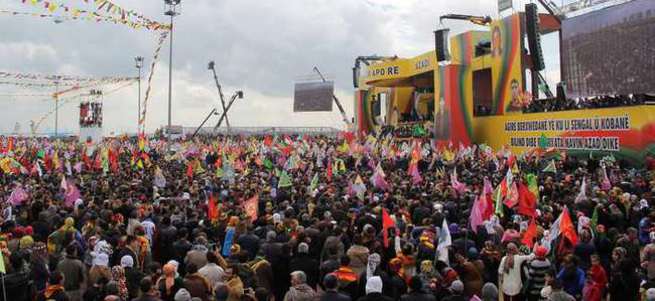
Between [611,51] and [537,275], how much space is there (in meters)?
26.7

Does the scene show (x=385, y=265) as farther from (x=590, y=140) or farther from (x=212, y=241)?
(x=590, y=140)

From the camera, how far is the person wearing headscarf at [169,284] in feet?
23.6

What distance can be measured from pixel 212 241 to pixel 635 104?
2228cm

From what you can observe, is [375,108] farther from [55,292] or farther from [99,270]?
[55,292]

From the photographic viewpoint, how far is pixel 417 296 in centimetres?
658

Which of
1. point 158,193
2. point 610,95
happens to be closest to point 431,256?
point 158,193

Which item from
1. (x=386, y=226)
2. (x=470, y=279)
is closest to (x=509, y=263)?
(x=470, y=279)

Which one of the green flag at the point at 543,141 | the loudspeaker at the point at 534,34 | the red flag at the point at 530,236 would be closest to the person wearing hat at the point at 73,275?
the red flag at the point at 530,236

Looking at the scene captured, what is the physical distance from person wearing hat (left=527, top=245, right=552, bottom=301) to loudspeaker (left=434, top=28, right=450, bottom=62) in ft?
108

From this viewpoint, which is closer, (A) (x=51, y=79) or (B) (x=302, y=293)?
(B) (x=302, y=293)

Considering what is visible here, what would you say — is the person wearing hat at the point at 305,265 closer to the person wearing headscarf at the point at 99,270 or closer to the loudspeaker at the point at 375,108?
the person wearing headscarf at the point at 99,270

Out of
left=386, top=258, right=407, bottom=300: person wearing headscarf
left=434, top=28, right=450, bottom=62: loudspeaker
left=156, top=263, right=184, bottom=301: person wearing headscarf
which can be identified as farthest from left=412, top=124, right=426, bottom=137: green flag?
left=156, top=263, right=184, bottom=301: person wearing headscarf

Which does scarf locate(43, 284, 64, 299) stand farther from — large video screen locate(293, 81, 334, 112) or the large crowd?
large video screen locate(293, 81, 334, 112)

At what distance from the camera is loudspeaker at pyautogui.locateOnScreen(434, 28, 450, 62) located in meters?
39.7
